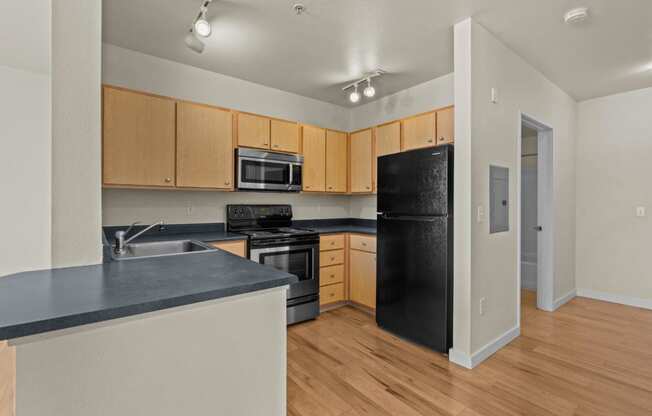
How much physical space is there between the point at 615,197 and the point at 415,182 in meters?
3.05

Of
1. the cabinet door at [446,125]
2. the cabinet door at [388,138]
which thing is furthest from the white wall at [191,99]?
the cabinet door at [446,125]

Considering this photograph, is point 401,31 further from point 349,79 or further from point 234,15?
point 234,15

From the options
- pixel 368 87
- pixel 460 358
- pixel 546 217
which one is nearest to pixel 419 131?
pixel 368 87

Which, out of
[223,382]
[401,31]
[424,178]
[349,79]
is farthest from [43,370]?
[349,79]

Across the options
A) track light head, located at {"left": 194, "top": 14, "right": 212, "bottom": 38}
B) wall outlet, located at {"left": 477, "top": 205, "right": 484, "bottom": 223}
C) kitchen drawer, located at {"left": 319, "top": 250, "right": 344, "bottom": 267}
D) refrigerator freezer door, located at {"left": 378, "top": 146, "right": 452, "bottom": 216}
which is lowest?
kitchen drawer, located at {"left": 319, "top": 250, "right": 344, "bottom": 267}

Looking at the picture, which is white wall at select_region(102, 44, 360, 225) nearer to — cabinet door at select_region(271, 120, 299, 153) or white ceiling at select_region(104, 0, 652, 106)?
white ceiling at select_region(104, 0, 652, 106)

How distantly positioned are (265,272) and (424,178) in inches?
71.7

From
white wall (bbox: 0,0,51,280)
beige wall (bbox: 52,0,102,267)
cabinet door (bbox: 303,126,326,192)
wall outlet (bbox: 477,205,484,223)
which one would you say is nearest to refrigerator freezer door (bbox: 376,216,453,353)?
wall outlet (bbox: 477,205,484,223)

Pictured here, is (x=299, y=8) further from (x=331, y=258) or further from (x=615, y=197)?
(x=615, y=197)

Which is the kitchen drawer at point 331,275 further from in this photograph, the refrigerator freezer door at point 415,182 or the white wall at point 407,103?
the white wall at point 407,103

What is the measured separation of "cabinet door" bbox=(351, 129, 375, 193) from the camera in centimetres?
388

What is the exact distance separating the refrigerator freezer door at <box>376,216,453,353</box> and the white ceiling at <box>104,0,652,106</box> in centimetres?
152

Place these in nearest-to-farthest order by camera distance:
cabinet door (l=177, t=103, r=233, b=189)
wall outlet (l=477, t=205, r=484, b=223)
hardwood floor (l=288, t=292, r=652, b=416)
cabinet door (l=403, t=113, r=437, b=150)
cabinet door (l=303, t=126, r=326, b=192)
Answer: hardwood floor (l=288, t=292, r=652, b=416)
wall outlet (l=477, t=205, r=484, b=223)
cabinet door (l=177, t=103, r=233, b=189)
cabinet door (l=403, t=113, r=437, b=150)
cabinet door (l=303, t=126, r=326, b=192)

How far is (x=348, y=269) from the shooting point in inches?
147
